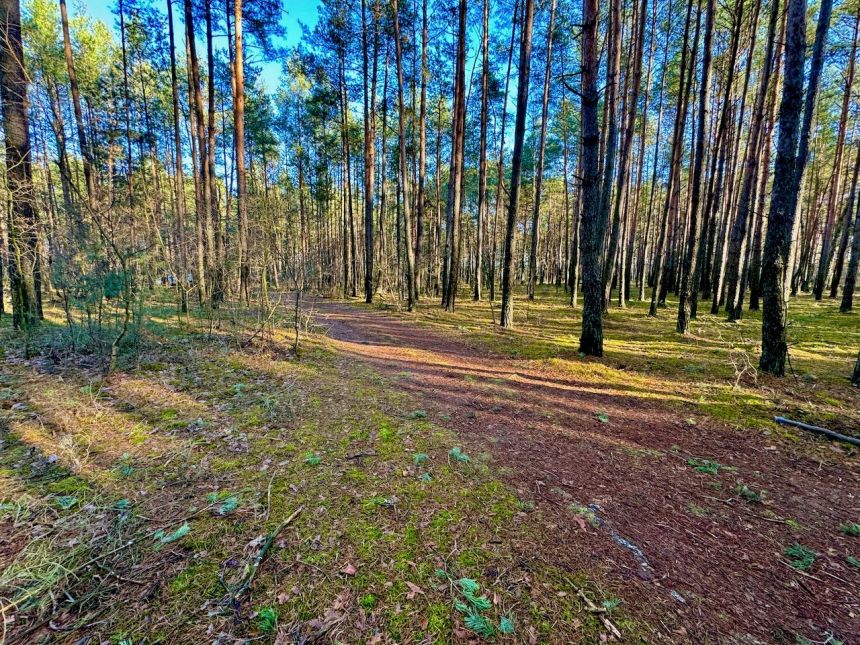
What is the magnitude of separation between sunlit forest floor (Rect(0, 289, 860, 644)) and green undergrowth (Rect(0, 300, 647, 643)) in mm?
15

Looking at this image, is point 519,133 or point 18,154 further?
point 519,133

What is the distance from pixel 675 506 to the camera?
3113 millimetres

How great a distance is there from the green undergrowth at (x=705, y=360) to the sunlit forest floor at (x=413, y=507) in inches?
3.2

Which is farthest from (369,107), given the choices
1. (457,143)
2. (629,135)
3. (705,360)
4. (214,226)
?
(705,360)

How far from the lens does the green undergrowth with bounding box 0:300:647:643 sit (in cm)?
191

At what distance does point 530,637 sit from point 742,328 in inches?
490

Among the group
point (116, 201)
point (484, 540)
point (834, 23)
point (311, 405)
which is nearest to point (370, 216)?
point (116, 201)

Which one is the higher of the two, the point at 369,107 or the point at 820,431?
the point at 369,107

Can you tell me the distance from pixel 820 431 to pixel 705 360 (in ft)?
10.8

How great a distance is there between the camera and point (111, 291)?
16.9 ft

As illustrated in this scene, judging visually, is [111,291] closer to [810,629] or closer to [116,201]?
[116,201]

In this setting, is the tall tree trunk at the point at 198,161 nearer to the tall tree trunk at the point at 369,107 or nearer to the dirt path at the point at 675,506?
the dirt path at the point at 675,506

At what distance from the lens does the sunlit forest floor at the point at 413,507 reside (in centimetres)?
197

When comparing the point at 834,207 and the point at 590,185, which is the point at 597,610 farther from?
the point at 834,207
